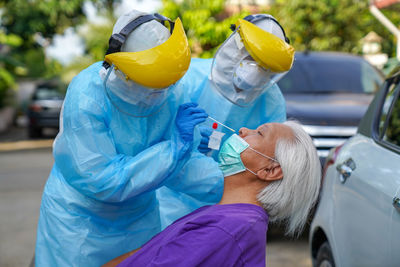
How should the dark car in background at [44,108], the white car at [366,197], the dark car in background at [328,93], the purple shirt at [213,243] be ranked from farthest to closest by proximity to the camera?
the dark car in background at [44,108] < the dark car in background at [328,93] < the white car at [366,197] < the purple shirt at [213,243]

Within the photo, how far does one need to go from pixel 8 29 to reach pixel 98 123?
22399mm

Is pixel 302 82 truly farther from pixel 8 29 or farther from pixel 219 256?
pixel 8 29

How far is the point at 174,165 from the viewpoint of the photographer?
1.95m

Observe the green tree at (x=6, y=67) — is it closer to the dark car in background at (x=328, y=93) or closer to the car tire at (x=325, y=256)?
the dark car in background at (x=328, y=93)

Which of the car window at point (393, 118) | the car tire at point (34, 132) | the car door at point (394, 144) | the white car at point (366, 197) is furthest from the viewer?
the car tire at point (34, 132)

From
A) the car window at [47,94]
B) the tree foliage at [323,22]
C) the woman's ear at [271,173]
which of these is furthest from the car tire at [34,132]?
the woman's ear at [271,173]

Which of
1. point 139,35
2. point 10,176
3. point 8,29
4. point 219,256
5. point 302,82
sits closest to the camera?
point 219,256

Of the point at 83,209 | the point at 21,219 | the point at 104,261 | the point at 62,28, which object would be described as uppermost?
the point at 83,209

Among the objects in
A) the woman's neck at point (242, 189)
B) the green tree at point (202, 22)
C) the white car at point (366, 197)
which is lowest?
the green tree at point (202, 22)

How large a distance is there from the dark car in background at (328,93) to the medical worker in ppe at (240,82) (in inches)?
93.2

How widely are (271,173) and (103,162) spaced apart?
25.3 inches

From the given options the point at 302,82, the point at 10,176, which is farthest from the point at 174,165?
the point at 10,176

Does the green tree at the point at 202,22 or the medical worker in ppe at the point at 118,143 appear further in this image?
the green tree at the point at 202,22

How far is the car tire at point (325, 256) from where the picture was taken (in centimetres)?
292
